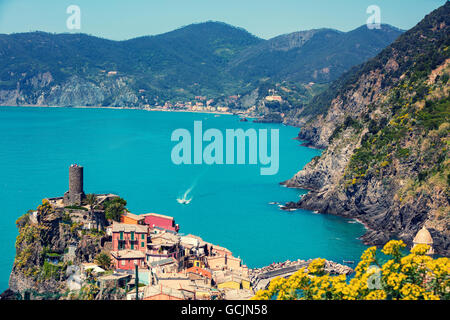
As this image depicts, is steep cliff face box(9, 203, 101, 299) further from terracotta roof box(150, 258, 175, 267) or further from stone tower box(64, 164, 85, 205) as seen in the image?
terracotta roof box(150, 258, 175, 267)

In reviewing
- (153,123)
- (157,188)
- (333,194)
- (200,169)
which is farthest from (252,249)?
(153,123)

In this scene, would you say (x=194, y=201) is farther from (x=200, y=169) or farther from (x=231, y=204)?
(x=200, y=169)

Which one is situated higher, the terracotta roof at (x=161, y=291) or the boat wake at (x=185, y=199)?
the terracotta roof at (x=161, y=291)

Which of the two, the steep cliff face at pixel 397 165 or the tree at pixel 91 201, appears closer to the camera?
the tree at pixel 91 201

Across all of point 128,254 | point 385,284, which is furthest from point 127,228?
point 385,284

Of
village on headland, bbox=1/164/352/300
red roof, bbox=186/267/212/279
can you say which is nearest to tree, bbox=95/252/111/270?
village on headland, bbox=1/164/352/300

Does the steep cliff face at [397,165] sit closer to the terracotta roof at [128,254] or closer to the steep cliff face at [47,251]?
the terracotta roof at [128,254]

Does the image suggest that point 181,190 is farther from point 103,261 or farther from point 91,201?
point 103,261

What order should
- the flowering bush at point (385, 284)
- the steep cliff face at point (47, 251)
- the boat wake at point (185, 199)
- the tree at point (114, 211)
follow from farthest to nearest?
the boat wake at point (185, 199)
the tree at point (114, 211)
the steep cliff face at point (47, 251)
the flowering bush at point (385, 284)

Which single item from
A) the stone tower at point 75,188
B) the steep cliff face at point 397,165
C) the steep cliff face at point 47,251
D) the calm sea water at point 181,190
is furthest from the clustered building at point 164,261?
the steep cliff face at point 397,165
